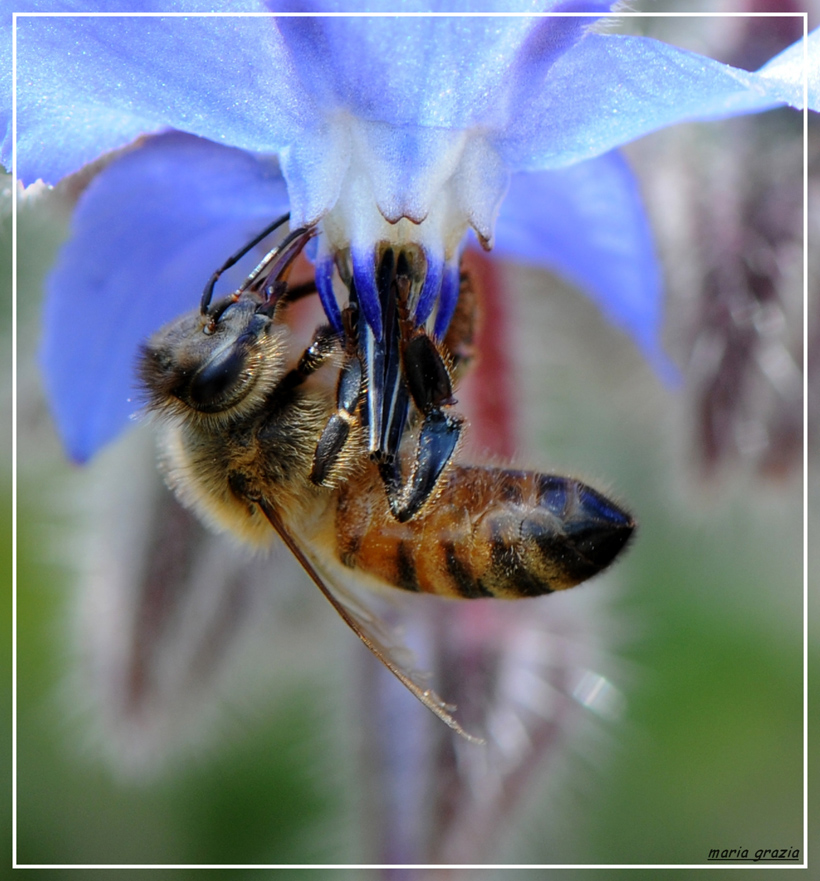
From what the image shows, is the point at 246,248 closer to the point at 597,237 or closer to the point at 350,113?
the point at 350,113

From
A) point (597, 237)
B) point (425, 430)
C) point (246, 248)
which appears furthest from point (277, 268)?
point (597, 237)

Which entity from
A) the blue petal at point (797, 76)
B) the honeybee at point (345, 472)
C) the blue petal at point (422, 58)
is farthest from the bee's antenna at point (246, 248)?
the blue petal at point (797, 76)

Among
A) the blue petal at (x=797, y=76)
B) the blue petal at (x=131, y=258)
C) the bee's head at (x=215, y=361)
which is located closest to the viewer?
the blue petal at (x=797, y=76)

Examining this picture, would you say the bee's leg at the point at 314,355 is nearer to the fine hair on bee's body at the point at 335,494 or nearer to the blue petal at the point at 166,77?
the fine hair on bee's body at the point at 335,494

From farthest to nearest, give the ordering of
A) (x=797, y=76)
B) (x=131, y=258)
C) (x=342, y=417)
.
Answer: (x=131, y=258) → (x=342, y=417) → (x=797, y=76)

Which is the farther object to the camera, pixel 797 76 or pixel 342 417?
pixel 342 417

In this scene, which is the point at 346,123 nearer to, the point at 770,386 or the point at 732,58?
the point at 732,58
